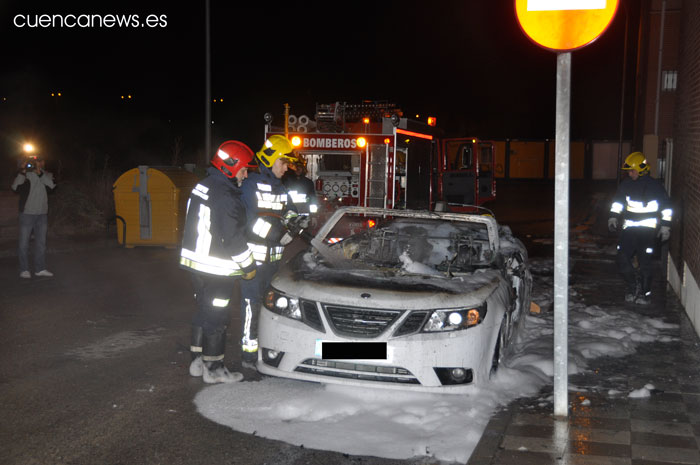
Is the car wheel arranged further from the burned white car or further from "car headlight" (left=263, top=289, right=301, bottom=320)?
"car headlight" (left=263, top=289, right=301, bottom=320)

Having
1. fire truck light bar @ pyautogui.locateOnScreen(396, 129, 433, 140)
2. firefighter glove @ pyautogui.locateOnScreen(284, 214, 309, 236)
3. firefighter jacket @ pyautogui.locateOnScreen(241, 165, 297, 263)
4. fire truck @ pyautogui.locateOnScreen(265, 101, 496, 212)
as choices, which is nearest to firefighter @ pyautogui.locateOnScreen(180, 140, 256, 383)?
firefighter jacket @ pyautogui.locateOnScreen(241, 165, 297, 263)

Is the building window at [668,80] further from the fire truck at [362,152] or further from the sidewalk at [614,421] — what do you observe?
the sidewalk at [614,421]

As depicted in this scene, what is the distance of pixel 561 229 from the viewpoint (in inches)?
186

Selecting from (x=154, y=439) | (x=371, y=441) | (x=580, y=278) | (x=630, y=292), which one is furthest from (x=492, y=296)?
(x=580, y=278)

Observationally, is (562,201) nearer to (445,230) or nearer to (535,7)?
(535,7)

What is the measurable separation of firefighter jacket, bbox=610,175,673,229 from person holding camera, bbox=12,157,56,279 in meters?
7.73

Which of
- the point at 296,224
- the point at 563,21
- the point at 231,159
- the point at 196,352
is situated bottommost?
the point at 196,352

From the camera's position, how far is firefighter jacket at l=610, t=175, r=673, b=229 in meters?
8.77

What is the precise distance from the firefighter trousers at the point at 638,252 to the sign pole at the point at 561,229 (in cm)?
459

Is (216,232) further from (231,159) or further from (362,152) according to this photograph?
(362,152)

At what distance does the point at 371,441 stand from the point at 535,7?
2.91 meters

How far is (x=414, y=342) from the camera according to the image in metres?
A: 4.81

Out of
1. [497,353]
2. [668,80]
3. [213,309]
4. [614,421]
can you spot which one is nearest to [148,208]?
[213,309]

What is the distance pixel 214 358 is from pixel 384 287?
1456 mm
